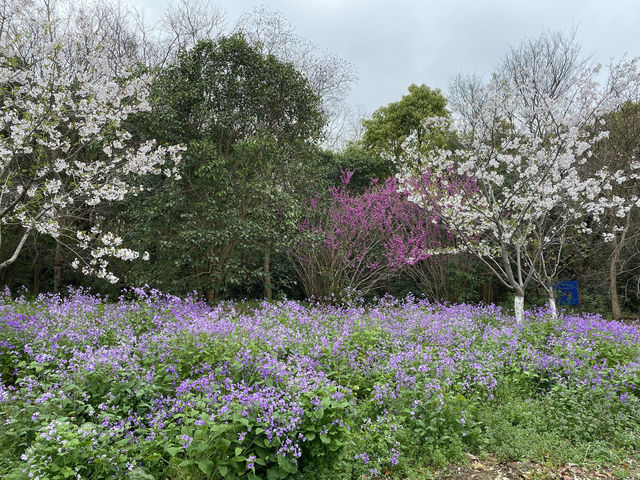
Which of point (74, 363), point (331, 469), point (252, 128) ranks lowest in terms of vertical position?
point (331, 469)

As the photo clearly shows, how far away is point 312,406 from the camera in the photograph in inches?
110

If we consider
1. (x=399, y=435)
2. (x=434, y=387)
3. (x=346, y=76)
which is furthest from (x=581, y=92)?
(x=346, y=76)

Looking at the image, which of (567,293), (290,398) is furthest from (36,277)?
(567,293)

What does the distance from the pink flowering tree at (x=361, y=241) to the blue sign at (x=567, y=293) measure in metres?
→ 3.06

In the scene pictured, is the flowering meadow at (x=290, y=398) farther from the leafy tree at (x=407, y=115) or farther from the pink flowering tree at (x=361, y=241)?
the leafy tree at (x=407, y=115)

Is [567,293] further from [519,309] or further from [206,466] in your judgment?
[206,466]

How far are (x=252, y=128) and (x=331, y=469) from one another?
726 cm

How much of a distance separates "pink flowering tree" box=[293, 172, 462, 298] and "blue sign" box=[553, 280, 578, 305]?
306cm

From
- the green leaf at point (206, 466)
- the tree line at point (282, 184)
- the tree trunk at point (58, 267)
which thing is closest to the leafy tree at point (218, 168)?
the tree line at point (282, 184)

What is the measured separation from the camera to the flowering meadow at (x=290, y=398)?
8.45 feet

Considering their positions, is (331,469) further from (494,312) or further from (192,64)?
(192,64)

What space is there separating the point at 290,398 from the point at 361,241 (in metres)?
7.89

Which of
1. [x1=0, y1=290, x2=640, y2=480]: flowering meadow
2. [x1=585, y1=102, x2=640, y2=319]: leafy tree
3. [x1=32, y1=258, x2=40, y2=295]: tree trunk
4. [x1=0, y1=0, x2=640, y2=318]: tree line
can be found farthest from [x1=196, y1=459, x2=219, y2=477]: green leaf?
[x1=32, y1=258, x2=40, y2=295]: tree trunk

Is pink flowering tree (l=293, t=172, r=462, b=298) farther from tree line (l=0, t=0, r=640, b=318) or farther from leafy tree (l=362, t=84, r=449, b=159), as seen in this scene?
leafy tree (l=362, t=84, r=449, b=159)
